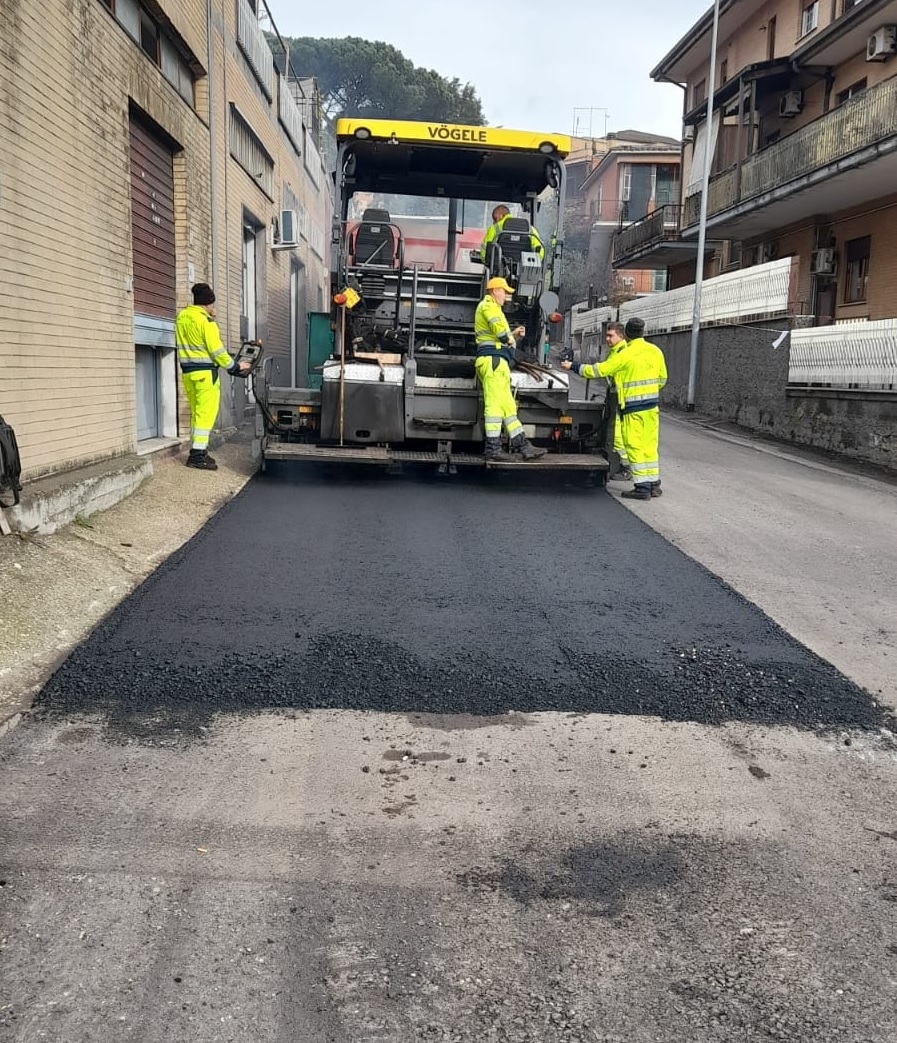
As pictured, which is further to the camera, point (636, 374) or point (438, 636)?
point (636, 374)

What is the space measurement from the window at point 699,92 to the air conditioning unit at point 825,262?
9.12 meters

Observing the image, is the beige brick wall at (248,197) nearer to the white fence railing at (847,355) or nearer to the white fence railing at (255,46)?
the white fence railing at (255,46)

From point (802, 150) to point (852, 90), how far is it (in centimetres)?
351

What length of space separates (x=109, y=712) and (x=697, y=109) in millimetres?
27168

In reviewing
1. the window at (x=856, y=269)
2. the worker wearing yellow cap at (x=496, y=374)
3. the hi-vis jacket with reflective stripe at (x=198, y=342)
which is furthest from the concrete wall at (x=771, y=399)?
the hi-vis jacket with reflective stripe at (x=198, y=342)

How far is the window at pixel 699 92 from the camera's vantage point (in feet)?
90.3

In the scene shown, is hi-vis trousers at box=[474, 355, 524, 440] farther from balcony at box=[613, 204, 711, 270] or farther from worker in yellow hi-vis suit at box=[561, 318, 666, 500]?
balcony at box=[613, 204, 711, 270]

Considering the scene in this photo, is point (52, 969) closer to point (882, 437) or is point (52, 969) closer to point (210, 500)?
point (210, 500)

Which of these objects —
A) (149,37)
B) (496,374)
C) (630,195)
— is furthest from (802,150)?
(630,195)

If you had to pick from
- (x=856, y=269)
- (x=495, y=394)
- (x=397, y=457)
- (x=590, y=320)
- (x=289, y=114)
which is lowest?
(x=397, y=457)

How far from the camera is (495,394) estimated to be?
28.7ft

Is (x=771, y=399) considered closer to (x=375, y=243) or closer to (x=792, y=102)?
(x=375, y=243)

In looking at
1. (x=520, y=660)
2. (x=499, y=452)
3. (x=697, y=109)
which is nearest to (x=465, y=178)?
(x=499, y=452)

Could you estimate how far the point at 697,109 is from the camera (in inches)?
1045
